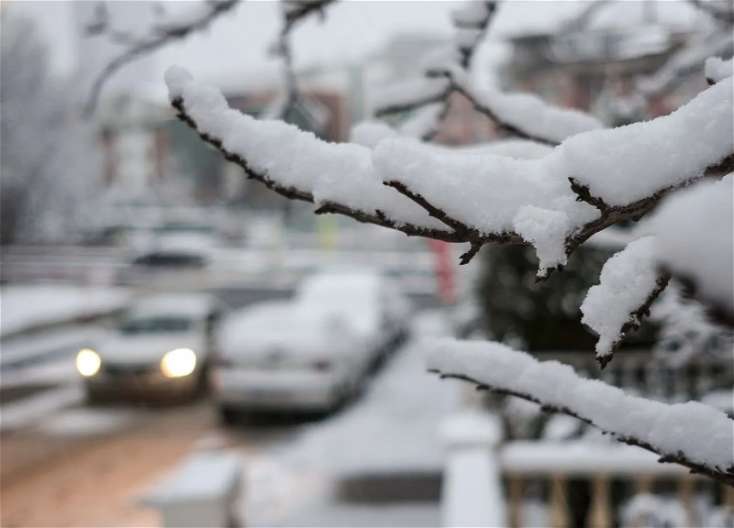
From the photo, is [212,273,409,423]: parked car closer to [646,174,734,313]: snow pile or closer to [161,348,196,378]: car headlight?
[161,348,196,378]: car headlight

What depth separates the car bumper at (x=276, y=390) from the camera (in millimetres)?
8094

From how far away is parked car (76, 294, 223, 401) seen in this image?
8.97 meters

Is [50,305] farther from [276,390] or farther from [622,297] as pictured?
[622,297]

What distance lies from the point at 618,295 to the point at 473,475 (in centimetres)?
253

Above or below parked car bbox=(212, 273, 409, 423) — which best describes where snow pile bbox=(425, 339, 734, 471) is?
below

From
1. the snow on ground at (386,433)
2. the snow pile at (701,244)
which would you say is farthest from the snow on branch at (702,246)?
the snow on ground at (386,433)

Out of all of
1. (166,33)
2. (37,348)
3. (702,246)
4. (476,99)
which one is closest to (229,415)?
(37,348)

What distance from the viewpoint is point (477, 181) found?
0.88m

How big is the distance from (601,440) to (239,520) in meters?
1.75

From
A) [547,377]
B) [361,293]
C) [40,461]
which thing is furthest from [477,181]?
[361,293]

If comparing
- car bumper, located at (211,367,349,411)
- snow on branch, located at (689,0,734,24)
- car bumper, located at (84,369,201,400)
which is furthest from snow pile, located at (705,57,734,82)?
car bumper, located at (84,369,201,400)

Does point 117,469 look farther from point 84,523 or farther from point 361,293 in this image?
point 361,293

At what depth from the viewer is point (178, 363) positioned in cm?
920

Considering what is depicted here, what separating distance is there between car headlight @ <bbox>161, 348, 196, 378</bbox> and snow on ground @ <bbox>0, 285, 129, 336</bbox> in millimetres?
2613
